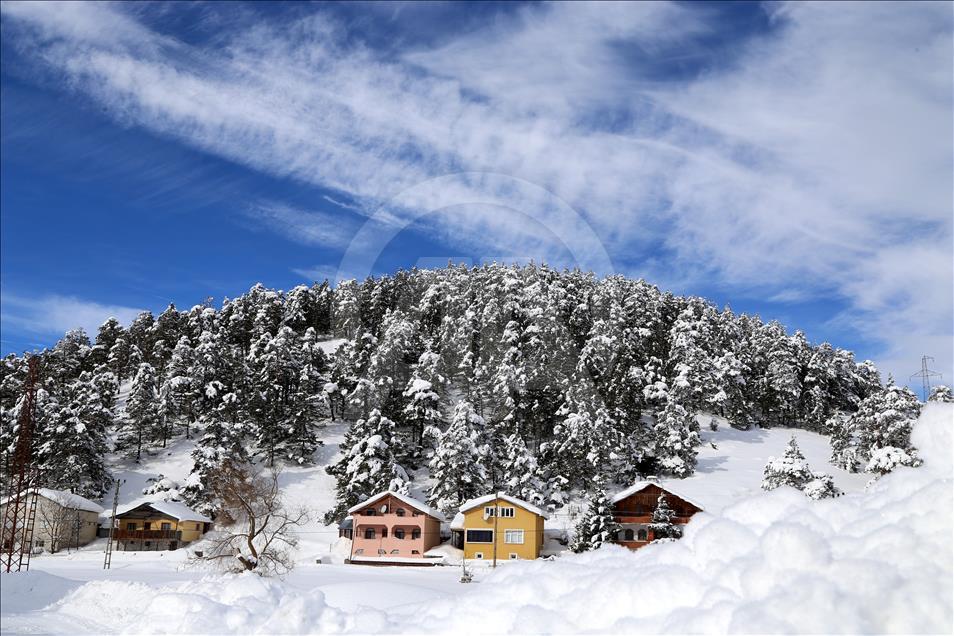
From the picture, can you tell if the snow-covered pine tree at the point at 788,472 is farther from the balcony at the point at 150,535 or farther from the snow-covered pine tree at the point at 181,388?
the snow-covered pine tree at the point at 181,388

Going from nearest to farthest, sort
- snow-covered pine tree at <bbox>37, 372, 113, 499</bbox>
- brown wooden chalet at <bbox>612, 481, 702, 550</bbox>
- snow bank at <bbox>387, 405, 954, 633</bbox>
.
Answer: snow bank at <bbox>387, 405, 954, 633</bbox>
brown wooden chalet at <bbox>612, 481, 702, 550</bbox>
snow-covered pine tree at <bbox>37, 372, 113, 499</bbox>

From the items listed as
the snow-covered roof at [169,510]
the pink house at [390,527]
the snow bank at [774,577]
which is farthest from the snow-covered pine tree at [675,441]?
the snow bank at [774,577]

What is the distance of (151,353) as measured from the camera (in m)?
110

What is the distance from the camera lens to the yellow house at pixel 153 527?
62.0 meters

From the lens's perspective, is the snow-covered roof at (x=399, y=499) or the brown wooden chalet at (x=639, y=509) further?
the snow-covered roof at (x=399, y=499)

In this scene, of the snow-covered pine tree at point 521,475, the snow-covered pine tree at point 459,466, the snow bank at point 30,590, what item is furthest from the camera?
the snow-covered pine tree at point 459,466

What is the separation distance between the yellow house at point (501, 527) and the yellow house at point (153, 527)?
2751cm

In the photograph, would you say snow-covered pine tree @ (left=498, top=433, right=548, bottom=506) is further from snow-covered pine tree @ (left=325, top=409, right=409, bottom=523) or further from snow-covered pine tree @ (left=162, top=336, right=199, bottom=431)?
snow-covered pine tree @ (left=162, top=336, right=199, bottom=431)

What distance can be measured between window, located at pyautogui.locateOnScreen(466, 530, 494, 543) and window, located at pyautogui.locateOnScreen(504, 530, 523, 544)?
1.30 m

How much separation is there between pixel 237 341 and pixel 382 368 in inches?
1873

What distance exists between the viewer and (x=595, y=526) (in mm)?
52219

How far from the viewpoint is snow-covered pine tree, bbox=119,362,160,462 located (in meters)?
79.6

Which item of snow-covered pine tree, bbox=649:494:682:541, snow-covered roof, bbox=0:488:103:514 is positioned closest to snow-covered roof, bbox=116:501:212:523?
snow-covered roof, bbox=0:488:103:514

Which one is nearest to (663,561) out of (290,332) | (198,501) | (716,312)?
(198,501)
